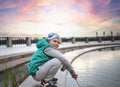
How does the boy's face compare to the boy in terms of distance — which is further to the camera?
the boy's face

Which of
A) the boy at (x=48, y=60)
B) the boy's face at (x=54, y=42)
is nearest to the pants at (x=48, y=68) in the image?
the boy at (x=48, y=60)

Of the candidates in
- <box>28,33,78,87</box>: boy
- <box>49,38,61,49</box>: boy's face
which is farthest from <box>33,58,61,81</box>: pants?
<box>49,38,61,49</box>: boy's face

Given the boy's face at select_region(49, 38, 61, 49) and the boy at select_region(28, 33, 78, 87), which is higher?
the boy's face at select_region(49, 38, 61, 49)

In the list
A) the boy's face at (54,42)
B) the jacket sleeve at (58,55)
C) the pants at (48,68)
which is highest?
the boy's face at (54,42)

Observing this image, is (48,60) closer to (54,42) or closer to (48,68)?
(48,68)

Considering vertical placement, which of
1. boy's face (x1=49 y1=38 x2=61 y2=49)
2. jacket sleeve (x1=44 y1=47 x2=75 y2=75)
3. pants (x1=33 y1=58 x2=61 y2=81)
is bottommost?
pants (x1=33 y1=58 x2=61 y2=81)

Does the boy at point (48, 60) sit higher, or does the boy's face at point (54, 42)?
the boy's face at point (54, 42)

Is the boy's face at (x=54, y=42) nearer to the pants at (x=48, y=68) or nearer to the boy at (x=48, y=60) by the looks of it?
the boy at (x=48, y=60)

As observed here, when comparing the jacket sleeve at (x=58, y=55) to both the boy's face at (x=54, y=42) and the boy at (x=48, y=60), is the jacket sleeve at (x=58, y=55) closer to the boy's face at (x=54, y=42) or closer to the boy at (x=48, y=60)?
the boy at (x=48, y=60)

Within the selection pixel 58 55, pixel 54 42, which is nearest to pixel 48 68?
pixel 58 55

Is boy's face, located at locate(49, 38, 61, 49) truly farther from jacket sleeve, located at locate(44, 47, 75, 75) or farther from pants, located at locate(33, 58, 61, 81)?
pants, located at locate(33, 58, 61, 81)

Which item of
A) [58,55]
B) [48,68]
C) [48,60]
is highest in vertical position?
[58,55]

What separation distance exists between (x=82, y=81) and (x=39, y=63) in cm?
348

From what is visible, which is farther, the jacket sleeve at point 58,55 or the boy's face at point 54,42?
the boy's face at point 54,42
